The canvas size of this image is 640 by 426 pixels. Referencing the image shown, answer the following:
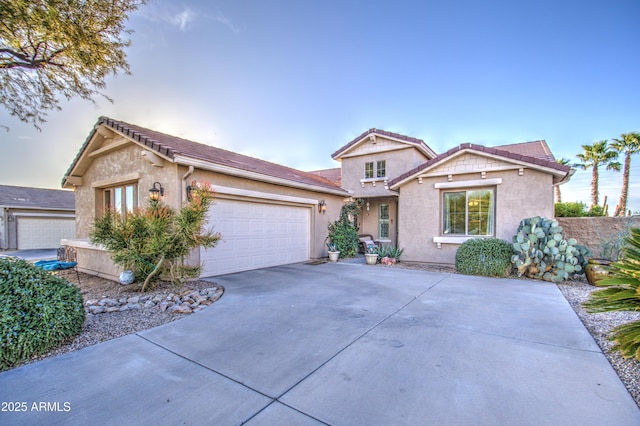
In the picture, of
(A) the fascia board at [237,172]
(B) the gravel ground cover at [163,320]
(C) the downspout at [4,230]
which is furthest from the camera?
(C) the downspout at [4,230]

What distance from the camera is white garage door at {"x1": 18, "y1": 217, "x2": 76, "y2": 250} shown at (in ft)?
62.5

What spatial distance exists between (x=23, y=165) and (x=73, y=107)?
8109 mm

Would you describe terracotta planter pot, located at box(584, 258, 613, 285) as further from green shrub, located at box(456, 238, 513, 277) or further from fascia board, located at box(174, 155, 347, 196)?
fascia board, located at box(174, 155, 347, 196)

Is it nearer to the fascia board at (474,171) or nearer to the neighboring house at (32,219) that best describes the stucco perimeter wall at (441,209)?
the fascia board at (474,171)

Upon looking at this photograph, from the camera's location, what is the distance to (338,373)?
2.96 meters

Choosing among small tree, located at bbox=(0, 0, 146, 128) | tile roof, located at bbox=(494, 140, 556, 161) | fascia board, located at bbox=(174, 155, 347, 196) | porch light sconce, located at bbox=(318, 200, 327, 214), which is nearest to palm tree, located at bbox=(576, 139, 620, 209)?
tile roof, located at bbox=(494, 140, 556, 161)

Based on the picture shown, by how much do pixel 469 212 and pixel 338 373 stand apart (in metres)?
8.85

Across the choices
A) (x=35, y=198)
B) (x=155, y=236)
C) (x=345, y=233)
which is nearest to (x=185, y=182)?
(x=155, y=236)

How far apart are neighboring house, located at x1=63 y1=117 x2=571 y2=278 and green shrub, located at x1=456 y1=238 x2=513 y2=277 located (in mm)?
937

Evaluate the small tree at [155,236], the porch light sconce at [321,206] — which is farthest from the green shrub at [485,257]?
the small tree at [155,236]

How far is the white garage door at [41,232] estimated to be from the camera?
19047 millimetres

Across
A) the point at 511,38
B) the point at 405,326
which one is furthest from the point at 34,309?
the point at 511,38

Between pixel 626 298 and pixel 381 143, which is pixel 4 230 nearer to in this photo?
pixel 381 143

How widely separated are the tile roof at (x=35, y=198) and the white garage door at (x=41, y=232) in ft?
3.19
